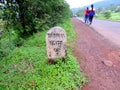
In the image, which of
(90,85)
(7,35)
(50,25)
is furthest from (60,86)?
(50,25)

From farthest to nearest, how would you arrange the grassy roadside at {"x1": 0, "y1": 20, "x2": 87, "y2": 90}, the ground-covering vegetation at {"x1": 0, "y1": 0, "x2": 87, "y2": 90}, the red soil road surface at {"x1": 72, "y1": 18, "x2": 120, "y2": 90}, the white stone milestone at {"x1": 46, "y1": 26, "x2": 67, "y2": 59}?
the white stone milestone at {"x1": 46, "y1": 26, "x2": 67, "y2": 59}
the red soil road surface at {"x1": 72, "y1": 18, "x2": 120, "y2": 90}
the ground-covering vegetation at {"x1": 0, "y1": 0, "x2": 87, "y2": 90}
the grassy roadside at {"x1": 0, "y1": 20, "x2": 87, "y2": 90}

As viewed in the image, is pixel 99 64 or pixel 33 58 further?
pixel 33 58

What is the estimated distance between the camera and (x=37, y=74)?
6.64 meters

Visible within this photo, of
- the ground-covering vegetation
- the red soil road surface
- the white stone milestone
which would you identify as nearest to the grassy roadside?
the ground-covering vegetation

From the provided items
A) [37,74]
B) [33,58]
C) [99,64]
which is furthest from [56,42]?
[99,64]

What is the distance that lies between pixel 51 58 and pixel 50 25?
20.3ft

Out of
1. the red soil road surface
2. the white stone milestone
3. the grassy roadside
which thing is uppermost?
the white stone milestone

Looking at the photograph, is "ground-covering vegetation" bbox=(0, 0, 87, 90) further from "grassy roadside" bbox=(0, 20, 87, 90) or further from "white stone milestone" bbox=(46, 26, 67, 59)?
"white stone milestone" bbox=(46, 26, 67, 59)

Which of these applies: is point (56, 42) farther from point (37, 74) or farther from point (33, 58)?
point (33, 58)

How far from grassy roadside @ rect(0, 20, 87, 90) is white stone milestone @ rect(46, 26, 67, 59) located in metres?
0.23

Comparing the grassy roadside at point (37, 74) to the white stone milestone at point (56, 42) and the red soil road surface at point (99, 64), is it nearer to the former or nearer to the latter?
the white stone milestone at point (56, 42)

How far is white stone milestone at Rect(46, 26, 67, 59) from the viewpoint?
698 cm

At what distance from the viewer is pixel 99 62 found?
8109 millimetres

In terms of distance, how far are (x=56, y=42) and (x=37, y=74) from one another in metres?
1.09
